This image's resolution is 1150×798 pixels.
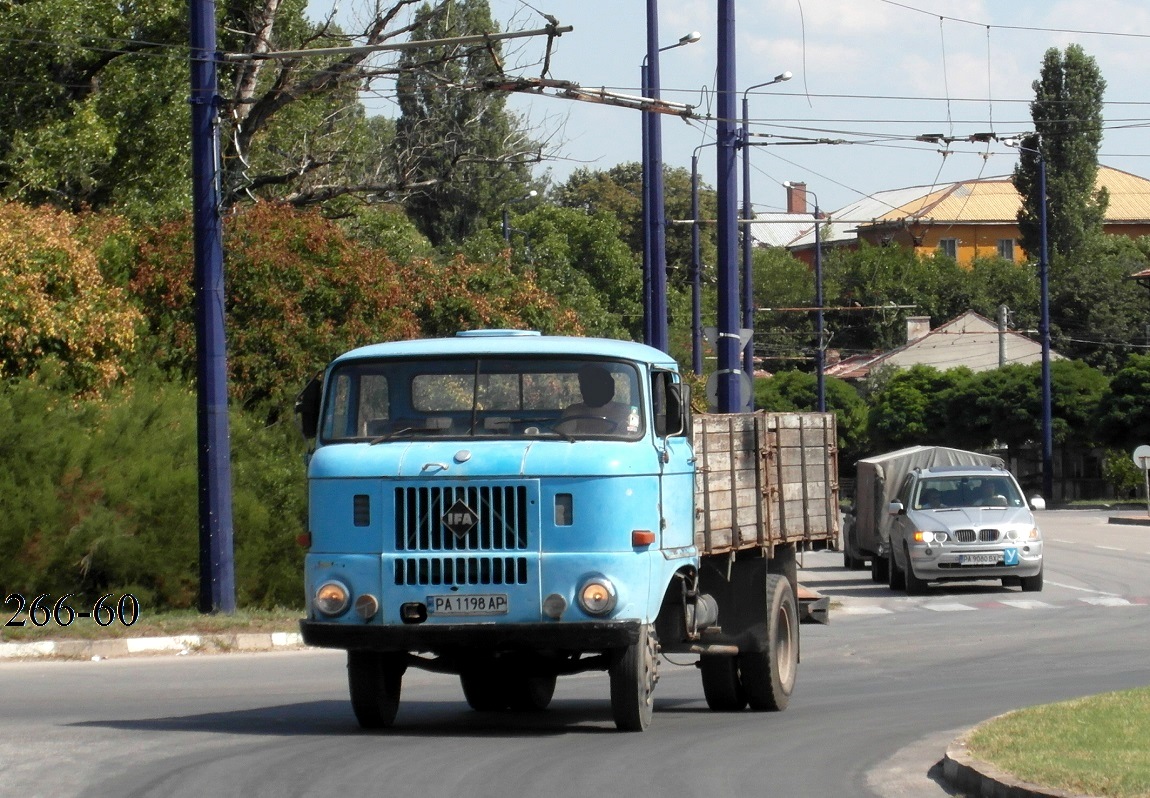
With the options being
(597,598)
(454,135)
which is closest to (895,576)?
(454,135)

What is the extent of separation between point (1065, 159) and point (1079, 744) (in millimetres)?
91392

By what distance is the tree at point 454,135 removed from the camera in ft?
92.6

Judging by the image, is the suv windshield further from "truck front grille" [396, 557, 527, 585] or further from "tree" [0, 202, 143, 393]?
"truck front grille" [396, 557, 527, 585]

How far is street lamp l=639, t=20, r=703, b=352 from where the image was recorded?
3023 centimetres

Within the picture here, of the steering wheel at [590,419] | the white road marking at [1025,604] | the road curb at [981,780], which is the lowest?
the white road marking at [1025,604]

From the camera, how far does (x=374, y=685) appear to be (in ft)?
36.1

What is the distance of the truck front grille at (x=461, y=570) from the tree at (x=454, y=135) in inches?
349

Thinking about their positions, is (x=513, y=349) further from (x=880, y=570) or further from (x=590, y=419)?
(x=880, y=570)

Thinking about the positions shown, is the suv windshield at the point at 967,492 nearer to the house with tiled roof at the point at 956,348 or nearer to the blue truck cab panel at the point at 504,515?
the blue truck cab panel at the point at 504,515

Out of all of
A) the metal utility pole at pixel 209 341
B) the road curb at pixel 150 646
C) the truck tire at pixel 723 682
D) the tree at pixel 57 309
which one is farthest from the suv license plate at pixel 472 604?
the tree at pixel 57 309

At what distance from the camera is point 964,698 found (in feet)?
44.1

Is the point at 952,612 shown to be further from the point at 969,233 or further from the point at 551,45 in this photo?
the point at 969,233

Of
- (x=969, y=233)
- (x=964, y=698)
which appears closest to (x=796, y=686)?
(x=964, y=698)

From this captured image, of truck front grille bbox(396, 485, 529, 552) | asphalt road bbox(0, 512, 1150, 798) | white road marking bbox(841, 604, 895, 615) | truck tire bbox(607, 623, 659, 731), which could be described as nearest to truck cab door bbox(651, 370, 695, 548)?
truck tire bbox(607, 623, 659, 731)
